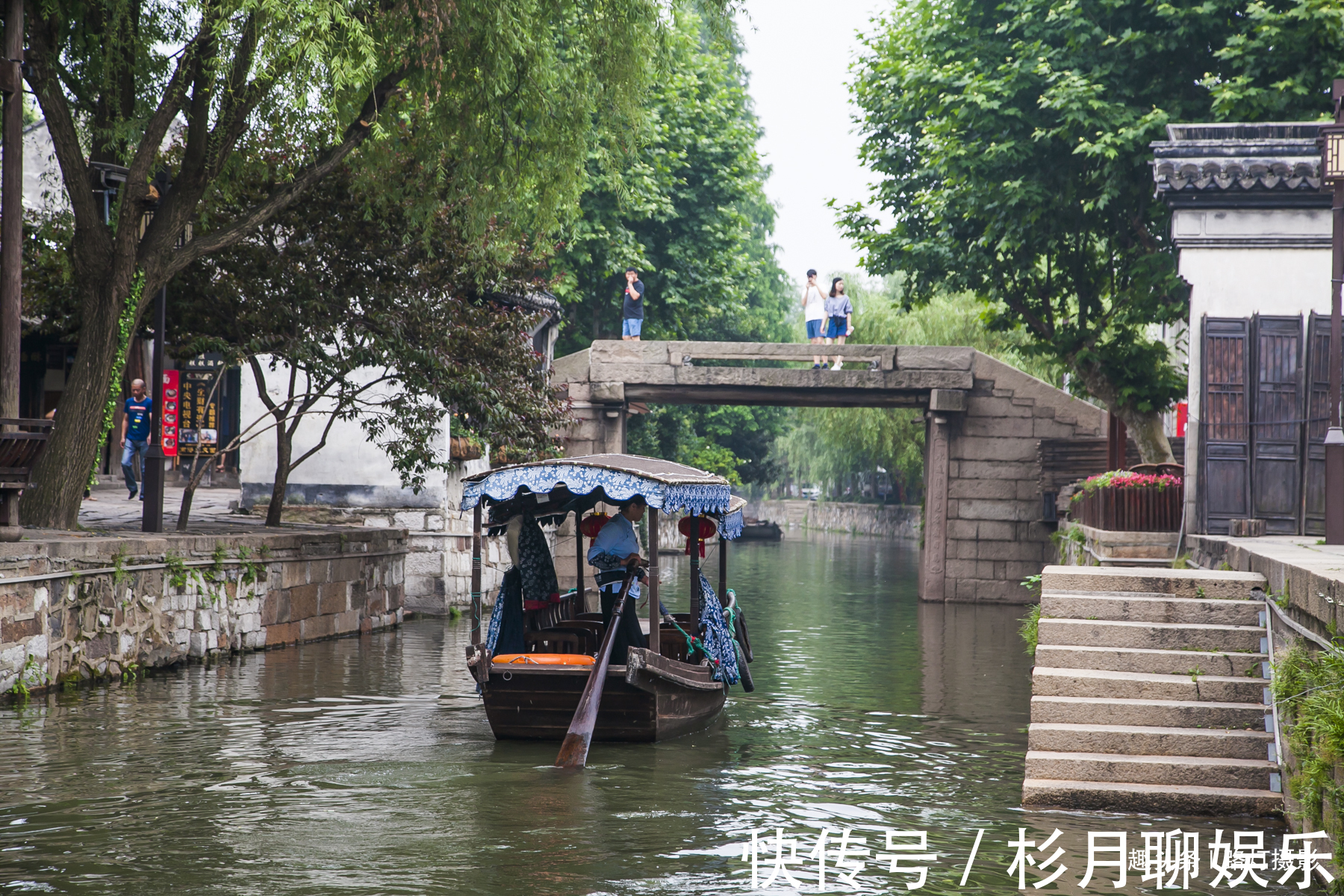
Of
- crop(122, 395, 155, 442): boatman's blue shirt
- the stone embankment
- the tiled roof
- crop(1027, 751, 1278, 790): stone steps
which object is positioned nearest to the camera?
crop(1027, 751, 1278, 790): stone steps

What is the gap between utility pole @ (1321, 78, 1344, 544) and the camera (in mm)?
11867

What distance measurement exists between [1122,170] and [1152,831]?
1536cm

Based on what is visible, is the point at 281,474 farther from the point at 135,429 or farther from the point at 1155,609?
the point at 1155,609

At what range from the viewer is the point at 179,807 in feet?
27.2

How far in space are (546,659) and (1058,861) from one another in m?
4.67

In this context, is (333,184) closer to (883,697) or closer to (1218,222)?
(883,697)

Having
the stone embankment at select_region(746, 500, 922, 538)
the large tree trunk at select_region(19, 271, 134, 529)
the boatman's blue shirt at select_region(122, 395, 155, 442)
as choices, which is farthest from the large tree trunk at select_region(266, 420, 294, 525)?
the stone embankment at select_region(746, 500, 922, 538)

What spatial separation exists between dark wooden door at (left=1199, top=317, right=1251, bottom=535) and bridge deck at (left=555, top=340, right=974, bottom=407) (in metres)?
9.37

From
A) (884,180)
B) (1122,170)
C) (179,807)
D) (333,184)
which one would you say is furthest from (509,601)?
(884,180)

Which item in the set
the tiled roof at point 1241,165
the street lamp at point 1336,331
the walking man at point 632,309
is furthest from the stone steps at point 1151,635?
the walking man at point 632,309

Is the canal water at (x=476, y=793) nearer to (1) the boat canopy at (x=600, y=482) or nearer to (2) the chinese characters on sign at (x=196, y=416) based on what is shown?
Answer: (1) the boat canopy at (x=600, y=482)

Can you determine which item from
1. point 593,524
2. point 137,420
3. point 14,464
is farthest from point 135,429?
point 593,524

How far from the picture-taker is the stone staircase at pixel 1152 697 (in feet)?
27.3

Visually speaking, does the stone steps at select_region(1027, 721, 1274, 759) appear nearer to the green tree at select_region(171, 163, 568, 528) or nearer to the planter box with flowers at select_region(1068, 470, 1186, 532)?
the planter box with flowers at select_region(1068, 470, 1186, 532)
